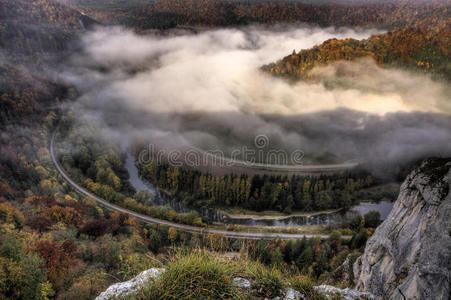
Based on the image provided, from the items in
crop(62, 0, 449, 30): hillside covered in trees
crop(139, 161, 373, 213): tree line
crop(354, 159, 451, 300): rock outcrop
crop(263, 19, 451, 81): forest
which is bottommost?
crop(139, 161, 373, 213): tree line

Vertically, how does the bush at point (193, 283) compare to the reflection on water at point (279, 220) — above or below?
above

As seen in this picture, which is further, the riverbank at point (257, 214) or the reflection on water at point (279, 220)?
the riverbank at point (257, 214)

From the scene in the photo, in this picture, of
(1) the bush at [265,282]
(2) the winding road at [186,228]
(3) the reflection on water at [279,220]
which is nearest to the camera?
(1) the bush at [265,282]

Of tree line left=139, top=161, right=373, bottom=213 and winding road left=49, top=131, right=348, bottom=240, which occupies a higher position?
tree line left=139, top=161, right=373, bottom=213

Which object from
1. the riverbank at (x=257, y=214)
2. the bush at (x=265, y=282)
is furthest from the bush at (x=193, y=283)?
the riverbank at (x=257, y=214)

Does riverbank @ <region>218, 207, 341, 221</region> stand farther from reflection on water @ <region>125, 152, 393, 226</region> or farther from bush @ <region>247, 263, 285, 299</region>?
bush @ <region>247, 263, 285, 299</region>

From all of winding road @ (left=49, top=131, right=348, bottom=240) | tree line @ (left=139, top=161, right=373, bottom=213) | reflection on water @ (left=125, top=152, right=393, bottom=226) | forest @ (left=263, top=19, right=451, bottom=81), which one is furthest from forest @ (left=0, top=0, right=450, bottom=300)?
reflection on water @ (left=125, top=152, right=393, bottom=226)

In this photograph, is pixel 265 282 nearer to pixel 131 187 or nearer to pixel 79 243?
pixel 79 243

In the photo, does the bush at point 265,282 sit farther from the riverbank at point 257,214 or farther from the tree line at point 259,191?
the tree line at point 259,191
